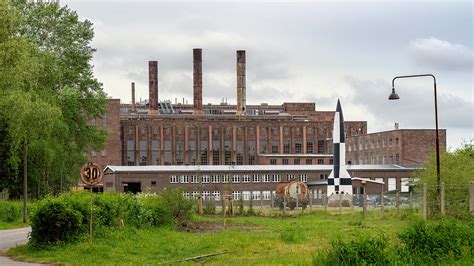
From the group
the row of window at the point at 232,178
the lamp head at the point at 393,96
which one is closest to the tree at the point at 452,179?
the lamp head at the point at 393,96

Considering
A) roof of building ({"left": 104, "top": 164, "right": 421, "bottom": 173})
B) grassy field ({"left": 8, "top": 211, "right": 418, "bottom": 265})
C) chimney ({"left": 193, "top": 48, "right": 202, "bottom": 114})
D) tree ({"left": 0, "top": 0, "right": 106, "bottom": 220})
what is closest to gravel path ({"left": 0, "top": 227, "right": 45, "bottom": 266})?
grassy field ({"left": 8, "top": 211, "right": 418, "bottom": 265})

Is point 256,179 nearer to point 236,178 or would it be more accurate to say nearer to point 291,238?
point 236,178

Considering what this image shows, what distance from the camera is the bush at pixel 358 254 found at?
16.4 m

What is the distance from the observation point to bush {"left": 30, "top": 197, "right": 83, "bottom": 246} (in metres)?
24.8

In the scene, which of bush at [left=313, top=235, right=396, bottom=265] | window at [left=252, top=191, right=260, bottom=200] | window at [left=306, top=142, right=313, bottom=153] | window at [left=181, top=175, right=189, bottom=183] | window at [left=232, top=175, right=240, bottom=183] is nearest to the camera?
bush at [left=313, top=235, right=396, bottom=265]

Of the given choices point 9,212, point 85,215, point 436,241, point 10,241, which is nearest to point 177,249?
point 85,215

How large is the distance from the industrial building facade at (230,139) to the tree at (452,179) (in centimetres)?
7176

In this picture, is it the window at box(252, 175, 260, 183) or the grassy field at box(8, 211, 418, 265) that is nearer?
the grassy field at box(8, 211, 418, 265)

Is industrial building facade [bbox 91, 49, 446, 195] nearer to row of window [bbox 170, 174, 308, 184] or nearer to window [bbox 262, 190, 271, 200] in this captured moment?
row of window [bbox 170, 174, 308, 184]

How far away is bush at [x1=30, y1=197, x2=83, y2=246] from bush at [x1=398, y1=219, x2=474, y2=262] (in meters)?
10.6

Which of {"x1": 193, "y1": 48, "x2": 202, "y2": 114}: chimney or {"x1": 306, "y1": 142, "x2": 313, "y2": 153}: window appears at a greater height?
{"x1": 193, "y1": 48, "x2": 202, "y2": 114}: chimney

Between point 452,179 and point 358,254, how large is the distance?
27852 mm

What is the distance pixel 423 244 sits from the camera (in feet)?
61.4

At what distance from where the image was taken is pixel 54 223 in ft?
80.9
